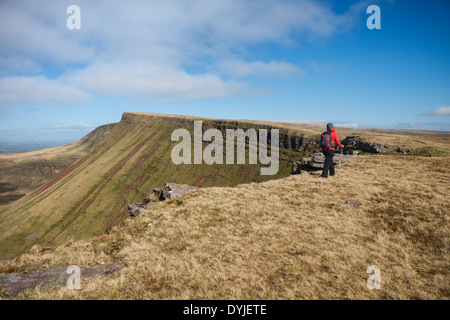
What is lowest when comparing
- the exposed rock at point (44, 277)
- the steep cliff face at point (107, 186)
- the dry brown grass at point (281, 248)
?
the steep cliff face at point (107, 186)

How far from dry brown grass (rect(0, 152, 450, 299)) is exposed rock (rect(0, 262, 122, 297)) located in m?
0.64

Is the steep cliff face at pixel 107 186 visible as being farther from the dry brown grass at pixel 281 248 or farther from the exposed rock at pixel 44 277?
the exposed rock at pixel 44 277

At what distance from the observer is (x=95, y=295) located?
755cm

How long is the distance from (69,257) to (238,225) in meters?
9.85

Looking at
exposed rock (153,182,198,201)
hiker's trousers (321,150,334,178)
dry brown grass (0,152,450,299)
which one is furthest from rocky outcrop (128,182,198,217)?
hiker's trousers (321,150,334,178)

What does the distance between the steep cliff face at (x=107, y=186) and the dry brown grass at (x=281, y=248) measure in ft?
314

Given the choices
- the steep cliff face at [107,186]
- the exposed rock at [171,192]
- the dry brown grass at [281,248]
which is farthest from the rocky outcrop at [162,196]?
the steep cliff face at [107,186]

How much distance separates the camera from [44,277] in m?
8.76

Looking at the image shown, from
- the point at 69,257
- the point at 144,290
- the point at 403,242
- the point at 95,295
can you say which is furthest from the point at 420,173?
the point at 69,257

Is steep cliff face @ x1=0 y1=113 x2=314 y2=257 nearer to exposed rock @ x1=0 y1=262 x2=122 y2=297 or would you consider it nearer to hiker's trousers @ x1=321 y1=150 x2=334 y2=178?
hiker's trousers @ x1=321 y1=150 x2=334 y2=178

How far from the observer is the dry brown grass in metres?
7.41

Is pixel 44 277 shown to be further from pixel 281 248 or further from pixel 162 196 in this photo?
pixel 162 196

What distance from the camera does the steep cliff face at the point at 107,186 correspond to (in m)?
106
